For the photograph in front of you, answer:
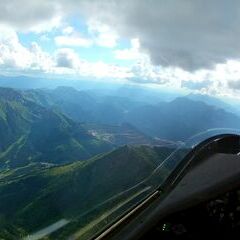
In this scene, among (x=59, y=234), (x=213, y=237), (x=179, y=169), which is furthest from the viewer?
(x=179, y=169)

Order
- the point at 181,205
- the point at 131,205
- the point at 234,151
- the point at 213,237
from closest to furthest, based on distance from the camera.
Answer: the point at 181,205, the point at 213,237, the point at 131,205, the point at 234,151

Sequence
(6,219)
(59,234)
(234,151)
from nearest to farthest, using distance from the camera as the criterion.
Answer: (59,234) → (234,151) → (6,219)

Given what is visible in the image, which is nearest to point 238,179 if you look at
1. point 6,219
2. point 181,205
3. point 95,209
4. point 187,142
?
point 181,205

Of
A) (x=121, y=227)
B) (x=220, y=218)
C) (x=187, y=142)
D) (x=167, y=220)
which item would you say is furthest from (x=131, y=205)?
(x=187, y=142)

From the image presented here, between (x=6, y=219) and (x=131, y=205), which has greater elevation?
(x=131, y=205)

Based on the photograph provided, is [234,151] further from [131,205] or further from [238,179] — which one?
[238,179]

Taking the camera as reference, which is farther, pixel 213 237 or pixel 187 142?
pixel 187 142

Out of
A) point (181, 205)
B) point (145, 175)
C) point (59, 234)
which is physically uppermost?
point (181, 205)

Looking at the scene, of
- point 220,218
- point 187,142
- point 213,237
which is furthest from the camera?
point 187,142

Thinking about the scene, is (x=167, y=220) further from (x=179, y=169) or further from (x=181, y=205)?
(x=179, y=169)
